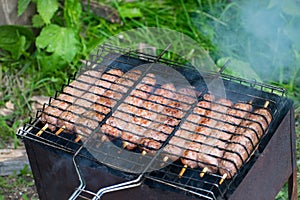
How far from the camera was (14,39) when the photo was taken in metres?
4.75

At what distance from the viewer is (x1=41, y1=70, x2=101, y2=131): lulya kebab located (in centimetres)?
284

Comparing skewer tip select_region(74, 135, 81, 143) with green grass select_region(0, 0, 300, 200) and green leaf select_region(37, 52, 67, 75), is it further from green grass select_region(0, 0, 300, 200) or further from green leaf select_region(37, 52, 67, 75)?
green leaf select_region(37, 52, 67, 75)

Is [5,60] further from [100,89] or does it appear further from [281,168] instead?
[281,168]

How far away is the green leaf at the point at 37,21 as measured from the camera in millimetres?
4700

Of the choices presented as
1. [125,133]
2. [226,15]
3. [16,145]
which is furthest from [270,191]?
[226,15]

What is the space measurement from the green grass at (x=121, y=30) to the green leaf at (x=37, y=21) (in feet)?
0.81

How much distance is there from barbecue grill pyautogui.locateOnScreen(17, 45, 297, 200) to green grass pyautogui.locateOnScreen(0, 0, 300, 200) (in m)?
1.38

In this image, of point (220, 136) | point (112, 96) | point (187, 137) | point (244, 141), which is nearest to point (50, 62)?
point (112, 96)

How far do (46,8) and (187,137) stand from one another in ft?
7.52

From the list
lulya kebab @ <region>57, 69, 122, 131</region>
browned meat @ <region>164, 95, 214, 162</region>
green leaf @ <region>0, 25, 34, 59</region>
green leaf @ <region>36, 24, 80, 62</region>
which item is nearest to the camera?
browned meat @ <region>164, 95, 214, 162</region>

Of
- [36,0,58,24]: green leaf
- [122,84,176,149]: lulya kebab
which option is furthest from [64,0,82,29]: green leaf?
[122,84,176,149]: lulya kebab

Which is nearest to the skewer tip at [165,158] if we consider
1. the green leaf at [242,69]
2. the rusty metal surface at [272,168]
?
the rusty metal surface at [272,168]

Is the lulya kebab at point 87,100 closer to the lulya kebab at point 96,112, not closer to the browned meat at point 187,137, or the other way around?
the lulya kebab at point 96,112

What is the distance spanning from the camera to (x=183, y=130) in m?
2.69
